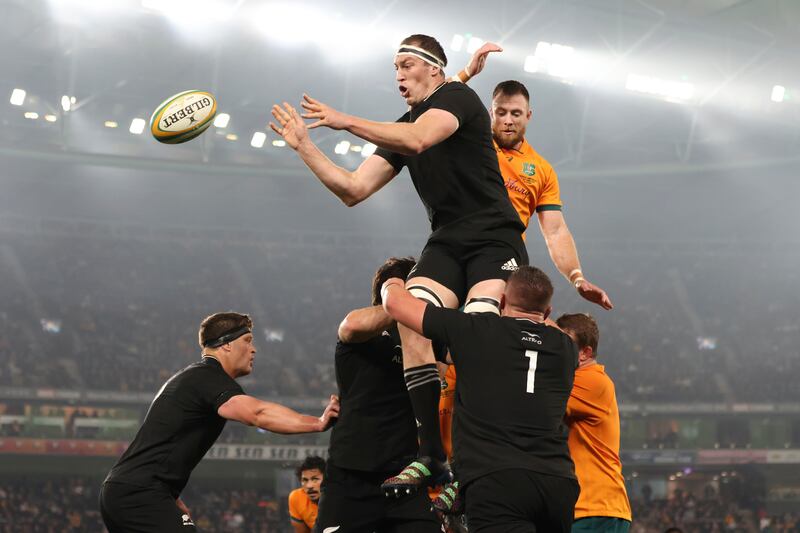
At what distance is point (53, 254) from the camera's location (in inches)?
1326

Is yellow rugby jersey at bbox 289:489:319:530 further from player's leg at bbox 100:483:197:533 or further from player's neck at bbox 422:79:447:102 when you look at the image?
player's neck at bbox 422:79:447:102

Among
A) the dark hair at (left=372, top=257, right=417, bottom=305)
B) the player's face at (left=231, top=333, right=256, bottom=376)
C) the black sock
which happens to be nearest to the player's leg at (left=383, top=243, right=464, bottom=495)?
the black sock

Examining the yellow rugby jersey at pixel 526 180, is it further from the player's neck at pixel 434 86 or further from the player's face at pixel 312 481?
the player's face at pixel 312 481

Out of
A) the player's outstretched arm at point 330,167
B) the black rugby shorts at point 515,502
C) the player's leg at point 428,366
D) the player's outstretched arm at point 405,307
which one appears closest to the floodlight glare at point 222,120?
the player's outstretched arm at point 330,167

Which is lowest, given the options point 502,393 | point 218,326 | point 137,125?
point 502,393

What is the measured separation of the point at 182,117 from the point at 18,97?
2233 cm

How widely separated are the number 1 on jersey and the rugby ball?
430cm

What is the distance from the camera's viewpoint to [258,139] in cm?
3145

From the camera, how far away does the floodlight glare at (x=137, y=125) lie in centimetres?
2944

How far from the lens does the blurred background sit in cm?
2708

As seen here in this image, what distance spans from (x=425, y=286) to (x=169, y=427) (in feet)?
6.69

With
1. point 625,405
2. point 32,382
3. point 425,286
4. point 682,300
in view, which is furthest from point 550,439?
point 682,300

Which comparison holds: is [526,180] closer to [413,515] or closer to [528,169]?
[528,169]

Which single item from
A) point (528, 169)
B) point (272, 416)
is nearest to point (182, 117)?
point (528, 169)
